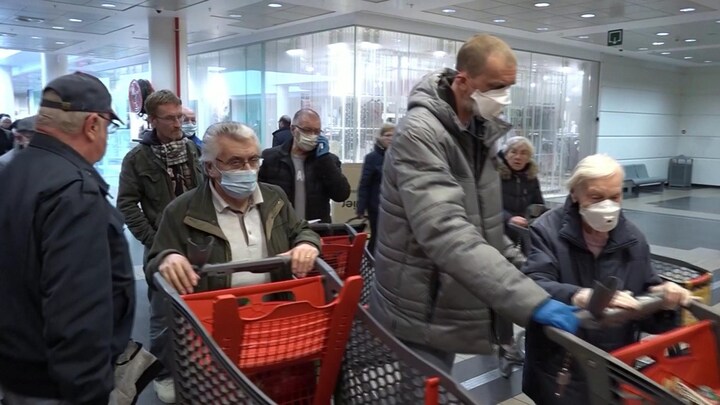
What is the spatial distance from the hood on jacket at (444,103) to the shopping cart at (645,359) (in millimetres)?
662

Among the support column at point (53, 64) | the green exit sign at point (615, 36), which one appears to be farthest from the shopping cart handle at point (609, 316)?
the support column at point (53, 64)

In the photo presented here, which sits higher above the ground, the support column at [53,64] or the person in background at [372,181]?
the support column at [53,64]

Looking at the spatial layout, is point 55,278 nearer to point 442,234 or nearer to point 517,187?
point 442,234

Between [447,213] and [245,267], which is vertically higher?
[447,213]

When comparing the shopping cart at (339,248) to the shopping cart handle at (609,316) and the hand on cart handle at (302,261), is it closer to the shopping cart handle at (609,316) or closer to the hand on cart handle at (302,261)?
the hand on cart handle at (302,261)

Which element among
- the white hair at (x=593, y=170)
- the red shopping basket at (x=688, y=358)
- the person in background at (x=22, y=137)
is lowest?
the red shopping basket at (x=688, y=358)

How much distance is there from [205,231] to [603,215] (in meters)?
1.35

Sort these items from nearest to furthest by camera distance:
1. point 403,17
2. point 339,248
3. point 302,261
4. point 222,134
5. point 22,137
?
point 302,261, point 222,134, point 339,248, point 22,137, point 403,17

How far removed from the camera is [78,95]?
1.56 metres

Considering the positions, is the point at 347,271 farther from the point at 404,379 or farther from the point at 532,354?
the point at 404,379

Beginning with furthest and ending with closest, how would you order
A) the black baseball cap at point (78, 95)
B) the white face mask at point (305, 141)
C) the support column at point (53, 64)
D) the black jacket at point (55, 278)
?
the support column at point (53, 64), the white face mask at point (305, 141), the black baseball cap at point (78, 95), the black jacket at point (55, 278)

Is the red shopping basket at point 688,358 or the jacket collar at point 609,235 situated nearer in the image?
the red shopping basket at point 688,358

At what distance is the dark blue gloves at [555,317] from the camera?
4.91 feet

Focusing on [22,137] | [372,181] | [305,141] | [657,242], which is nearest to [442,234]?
[305,141]
